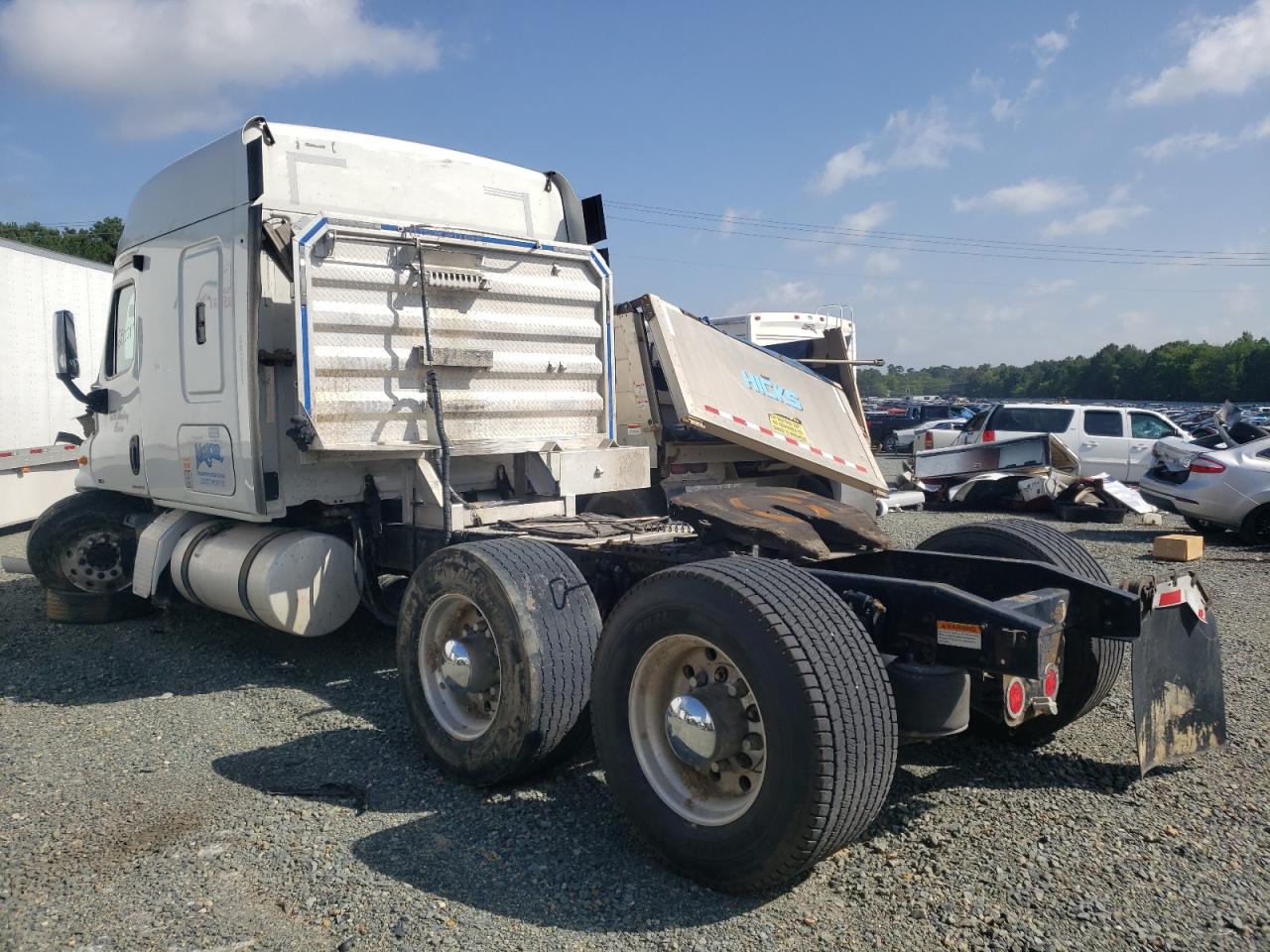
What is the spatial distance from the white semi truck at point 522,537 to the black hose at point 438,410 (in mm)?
34

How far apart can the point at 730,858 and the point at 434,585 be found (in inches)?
79.4

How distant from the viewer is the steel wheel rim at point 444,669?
14.6 feet

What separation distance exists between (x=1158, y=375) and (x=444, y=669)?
262ft

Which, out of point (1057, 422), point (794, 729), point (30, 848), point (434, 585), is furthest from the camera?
point (1057, 422)

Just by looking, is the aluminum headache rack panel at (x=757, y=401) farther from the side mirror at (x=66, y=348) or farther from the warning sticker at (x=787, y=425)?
the side mirror at (x=66, y=348)

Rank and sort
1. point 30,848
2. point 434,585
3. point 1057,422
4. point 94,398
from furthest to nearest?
point 1057,422 → point 94,398 → point 434,585 → point 30,848

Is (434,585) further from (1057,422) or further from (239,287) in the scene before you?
(1057,422)

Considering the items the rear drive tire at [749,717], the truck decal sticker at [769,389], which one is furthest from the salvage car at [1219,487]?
the rear drive tire at [749,717]

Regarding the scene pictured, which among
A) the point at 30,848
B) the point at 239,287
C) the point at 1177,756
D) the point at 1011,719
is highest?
the point at 239,287

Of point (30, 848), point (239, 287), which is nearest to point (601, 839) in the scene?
point (30, 848)

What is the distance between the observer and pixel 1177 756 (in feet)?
12.8

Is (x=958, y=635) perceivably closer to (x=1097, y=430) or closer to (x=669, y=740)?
(x=669, y=740)

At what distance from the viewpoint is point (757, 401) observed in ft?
25.0

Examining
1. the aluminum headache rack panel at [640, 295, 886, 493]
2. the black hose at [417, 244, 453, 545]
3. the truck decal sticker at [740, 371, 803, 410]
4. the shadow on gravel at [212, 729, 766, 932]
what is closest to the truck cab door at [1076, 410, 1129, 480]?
the aluminum headache rack panel at [640, 295, 886, 493]
